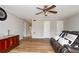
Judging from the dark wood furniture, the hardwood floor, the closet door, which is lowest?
the hardwood floor

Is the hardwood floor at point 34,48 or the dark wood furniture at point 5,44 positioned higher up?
the dark wood furniture at point 5,44

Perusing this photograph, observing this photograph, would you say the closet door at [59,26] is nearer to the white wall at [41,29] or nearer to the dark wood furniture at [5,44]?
the white wall at [41,29]

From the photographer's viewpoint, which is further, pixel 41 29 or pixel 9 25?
pixel 41 29

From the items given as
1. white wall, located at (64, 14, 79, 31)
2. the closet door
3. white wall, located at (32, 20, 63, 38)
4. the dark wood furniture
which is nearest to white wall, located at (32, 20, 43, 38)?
white wall, located at (32, 20, 63, 38)

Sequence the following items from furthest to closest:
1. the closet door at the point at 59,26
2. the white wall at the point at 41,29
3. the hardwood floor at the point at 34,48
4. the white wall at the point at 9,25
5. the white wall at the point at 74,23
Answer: the white wall at the point at 41,29
the closet door at the point at 59,26
the white wall at the point at 74,23
the white wall at the point at 9,25
the hardwood floor at the point at 34,48

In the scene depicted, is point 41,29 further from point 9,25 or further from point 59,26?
point 9,25

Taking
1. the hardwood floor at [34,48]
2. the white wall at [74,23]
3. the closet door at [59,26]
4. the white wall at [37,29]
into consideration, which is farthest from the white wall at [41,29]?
the hardwood floor at [34,48]

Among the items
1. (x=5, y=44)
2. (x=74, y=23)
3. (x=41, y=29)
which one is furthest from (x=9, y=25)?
(x=41, y=29)

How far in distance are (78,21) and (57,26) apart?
4.59m

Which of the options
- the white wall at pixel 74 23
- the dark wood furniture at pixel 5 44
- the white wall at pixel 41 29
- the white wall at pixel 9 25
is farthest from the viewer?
the white wall at pixel 41 29

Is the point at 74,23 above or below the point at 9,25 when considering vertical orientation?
above

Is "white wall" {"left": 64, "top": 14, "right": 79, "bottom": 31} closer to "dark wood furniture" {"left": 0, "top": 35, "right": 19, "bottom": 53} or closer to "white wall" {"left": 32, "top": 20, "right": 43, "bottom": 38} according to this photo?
"white wall" {"left": 32, "top": 20, "right": 43, "bottom": 38}
